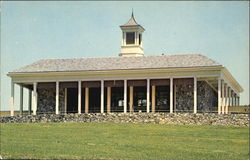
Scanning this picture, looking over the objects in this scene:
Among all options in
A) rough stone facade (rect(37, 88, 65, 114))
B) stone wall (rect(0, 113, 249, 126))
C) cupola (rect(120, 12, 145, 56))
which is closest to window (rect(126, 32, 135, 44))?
cupola (rect(120, 12, 145, 56))

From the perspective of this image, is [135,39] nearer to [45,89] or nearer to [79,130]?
[45,89]

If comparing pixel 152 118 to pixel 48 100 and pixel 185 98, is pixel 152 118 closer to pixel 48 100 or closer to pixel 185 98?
pixel 185 98

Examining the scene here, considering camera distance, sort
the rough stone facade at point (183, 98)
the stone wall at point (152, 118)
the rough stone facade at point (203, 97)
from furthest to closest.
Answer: the rough stone facade at point (203, 97)
the rough stone facade at point (183, 98)
the stone wall at point (152, 118)

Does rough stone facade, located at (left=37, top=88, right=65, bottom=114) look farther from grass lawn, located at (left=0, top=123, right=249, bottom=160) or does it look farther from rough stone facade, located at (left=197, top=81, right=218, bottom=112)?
grass lawn, located at (left=0, top=123, right=249, bottom=160)

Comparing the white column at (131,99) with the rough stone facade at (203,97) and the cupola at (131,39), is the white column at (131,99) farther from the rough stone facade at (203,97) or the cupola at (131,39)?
the cupola at (131,39)

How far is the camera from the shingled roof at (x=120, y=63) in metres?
50.7

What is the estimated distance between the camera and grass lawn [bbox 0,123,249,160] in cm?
2610

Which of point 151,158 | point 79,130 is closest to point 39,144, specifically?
point 151,158

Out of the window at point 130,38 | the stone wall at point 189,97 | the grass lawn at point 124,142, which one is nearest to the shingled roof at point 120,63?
the stone wall at point 189,97

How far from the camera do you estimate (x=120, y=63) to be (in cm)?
5419

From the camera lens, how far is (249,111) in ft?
164

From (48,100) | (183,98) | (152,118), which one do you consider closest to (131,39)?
(48,100)

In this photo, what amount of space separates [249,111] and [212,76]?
192 inches

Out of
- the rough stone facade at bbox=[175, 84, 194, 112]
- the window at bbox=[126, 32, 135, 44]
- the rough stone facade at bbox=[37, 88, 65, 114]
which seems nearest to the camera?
the rough stone facade at bbox=[175, 84, 194, 112]
